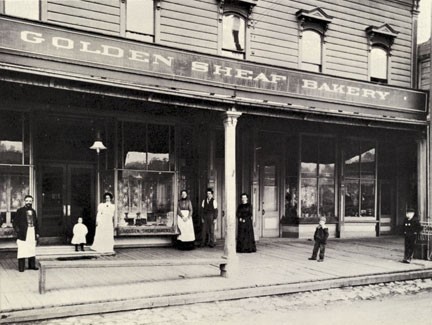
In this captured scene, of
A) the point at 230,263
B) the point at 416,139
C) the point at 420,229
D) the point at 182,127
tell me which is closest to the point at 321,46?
the point at 416,139

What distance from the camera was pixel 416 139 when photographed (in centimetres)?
1288

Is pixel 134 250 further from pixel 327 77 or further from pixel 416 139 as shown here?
pixel 416 139

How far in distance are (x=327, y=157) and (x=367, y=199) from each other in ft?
7.45

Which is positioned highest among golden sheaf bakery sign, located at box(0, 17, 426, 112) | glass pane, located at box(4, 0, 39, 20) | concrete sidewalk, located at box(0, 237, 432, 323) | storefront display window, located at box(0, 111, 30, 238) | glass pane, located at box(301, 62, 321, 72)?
glass pane, located at box(4, 0, 39, 20)

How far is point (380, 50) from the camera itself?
15828mm

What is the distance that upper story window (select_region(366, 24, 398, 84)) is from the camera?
15445 millimetres

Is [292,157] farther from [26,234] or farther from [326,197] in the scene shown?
[26,234]

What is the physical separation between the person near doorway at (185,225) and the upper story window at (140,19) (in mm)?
4253

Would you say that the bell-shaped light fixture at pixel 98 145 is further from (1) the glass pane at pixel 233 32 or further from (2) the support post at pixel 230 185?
(1) the glass pane at pixel 233 32

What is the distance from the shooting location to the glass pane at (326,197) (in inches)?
596

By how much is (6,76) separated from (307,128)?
981 centimetres

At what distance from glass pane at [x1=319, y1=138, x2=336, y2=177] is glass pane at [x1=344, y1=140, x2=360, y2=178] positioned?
0.55m

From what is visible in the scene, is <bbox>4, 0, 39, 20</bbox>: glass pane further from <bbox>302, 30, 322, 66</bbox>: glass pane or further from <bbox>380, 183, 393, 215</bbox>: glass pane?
<bbox>380, 183, 393, 215</bbox>: glass pane

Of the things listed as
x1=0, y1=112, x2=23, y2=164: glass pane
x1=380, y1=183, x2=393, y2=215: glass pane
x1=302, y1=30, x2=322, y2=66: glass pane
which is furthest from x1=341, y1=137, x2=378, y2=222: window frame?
x1=0, y1=112, x2=23, y2=164: glass pane
